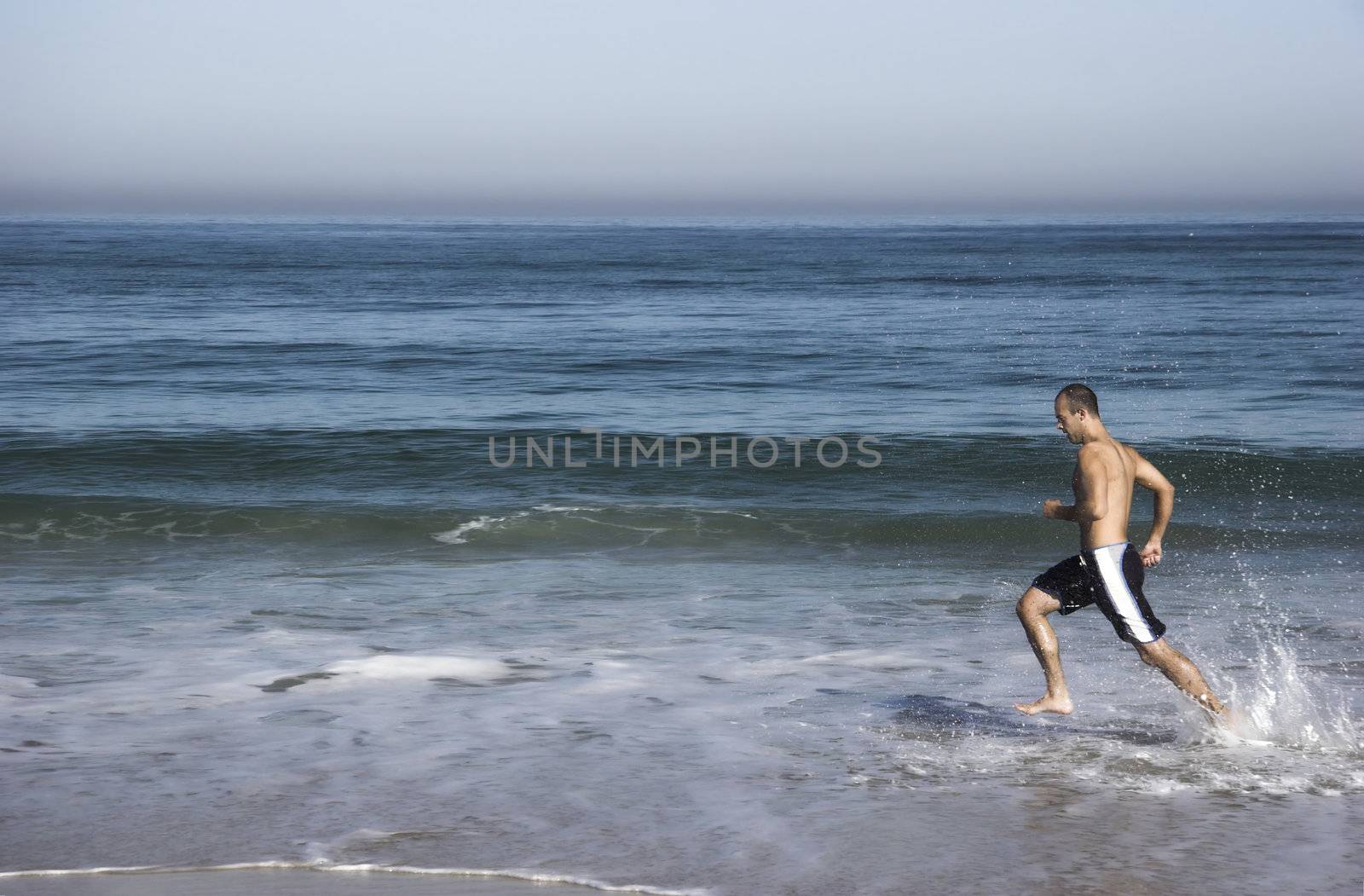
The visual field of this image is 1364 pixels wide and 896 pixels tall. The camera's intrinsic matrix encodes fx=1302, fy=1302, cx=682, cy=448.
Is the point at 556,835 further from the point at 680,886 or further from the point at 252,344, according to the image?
the point at 252,344

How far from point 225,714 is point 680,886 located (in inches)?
115

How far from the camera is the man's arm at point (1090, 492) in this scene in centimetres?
550

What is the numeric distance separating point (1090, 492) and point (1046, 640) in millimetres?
707

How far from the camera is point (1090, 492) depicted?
553 cm

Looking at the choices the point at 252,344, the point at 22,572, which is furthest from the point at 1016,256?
Result: the point at 22,572

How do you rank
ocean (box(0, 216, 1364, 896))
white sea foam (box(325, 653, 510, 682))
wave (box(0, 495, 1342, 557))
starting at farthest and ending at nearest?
1. wave (box(0, 495, 1342, 557))
2. white sea foam (box(325, 653, 510, 682))
3. ocean (box(0, 216, 1364, 896))

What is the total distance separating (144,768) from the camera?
17.2 ft

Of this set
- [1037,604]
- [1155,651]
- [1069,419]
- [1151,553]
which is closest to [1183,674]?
[1155,651]

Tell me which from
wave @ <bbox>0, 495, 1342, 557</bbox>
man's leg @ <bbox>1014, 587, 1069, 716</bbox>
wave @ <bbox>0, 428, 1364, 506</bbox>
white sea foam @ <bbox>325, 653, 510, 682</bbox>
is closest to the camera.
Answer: man's leg @ <bbox>1014, 587, 1069, 716</bbox>

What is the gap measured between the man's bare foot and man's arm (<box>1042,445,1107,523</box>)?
823 mm

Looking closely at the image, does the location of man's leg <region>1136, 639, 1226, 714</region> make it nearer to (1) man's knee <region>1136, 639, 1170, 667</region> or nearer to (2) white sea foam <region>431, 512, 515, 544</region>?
(1) man's knee <region>1136, 639, 1170, 667</region>

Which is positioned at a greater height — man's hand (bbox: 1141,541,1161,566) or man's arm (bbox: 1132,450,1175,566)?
man's arm (bbox: 1132,450,1175,566)

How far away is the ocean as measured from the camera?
455 cm

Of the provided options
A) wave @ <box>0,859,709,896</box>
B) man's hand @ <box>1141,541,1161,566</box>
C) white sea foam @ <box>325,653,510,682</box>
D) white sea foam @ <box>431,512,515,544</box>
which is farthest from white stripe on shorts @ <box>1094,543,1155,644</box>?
white sea foam @ <box>431,512,515,544</box>
